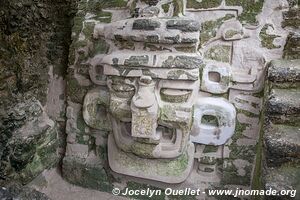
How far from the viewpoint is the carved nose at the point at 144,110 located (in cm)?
164

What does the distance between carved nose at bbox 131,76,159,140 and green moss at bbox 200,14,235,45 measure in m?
0.37

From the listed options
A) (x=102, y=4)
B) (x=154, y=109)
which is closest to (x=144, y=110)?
(x=154, y=109)

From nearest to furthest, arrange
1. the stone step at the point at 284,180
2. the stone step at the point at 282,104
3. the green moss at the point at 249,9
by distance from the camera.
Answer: the stone step at the point at 284,180, the stone step at the point at 282,104, the green moss at the point at 249,9

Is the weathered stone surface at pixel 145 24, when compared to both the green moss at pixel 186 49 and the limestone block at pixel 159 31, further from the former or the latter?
the green moss at pixel 186 49

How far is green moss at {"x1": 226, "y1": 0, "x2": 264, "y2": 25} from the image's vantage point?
1675 mm

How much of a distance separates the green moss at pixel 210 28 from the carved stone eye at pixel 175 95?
0.29 meters

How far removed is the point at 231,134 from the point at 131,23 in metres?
0.75

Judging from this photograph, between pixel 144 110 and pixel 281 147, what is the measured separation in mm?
638

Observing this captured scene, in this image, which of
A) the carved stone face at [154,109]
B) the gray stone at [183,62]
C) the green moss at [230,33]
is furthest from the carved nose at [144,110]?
the green moss at [230,33]

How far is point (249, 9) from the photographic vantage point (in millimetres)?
1686

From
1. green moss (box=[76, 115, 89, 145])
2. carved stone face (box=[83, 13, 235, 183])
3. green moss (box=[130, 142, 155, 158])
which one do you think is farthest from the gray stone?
green moss (box=[76, 115, 89, 145])

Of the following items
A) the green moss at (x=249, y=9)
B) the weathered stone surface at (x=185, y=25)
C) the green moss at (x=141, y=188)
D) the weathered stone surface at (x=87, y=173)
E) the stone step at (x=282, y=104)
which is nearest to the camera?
the stone step at (x=282, y=104)

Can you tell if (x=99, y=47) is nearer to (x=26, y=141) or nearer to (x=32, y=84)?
(x=32, y=84)

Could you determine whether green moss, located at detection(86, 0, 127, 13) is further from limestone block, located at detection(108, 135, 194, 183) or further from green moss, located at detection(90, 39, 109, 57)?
limestone block, located at detection(108, 135, 194, 183)
